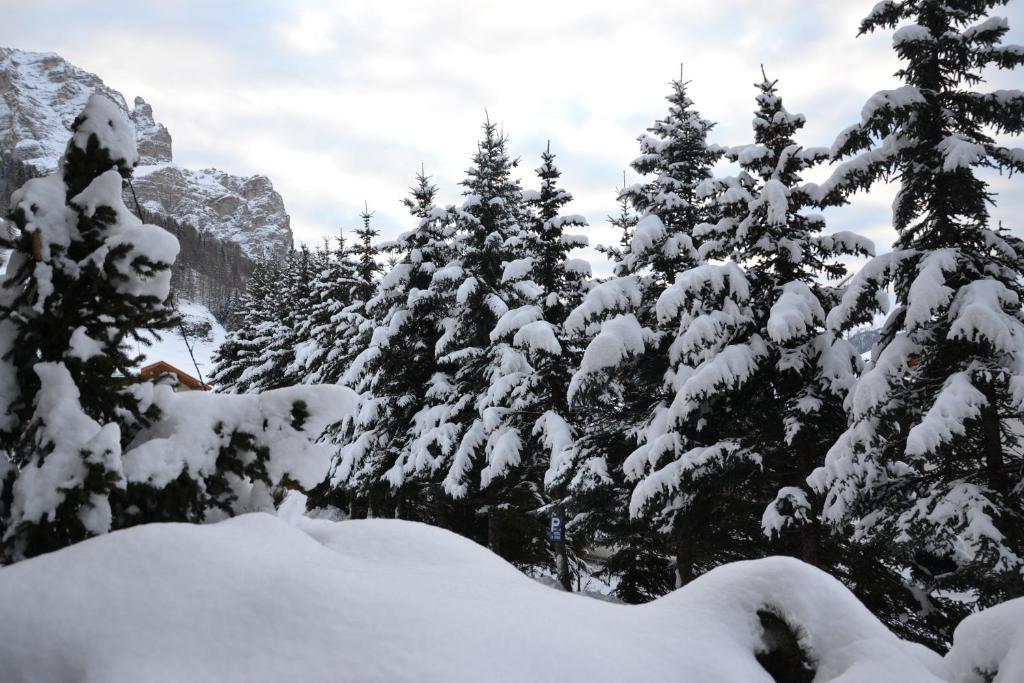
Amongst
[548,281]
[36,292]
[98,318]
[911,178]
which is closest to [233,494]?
[98,318]

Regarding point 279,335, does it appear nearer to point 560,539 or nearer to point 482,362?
point 482,362

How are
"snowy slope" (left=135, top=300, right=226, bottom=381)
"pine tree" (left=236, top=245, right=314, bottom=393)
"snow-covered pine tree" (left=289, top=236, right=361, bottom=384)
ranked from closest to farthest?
"snow-covered pine tree" (left=289, top=236, right=361, bottom=384) → "pine tree" (left=236, top=245, right=314, bottom=393) → "snowy slope" (left=135, top=300, right=226, bottom=381)

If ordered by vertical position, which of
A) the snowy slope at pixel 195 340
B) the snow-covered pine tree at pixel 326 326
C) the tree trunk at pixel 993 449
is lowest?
the tree trunk at pixel 993 449

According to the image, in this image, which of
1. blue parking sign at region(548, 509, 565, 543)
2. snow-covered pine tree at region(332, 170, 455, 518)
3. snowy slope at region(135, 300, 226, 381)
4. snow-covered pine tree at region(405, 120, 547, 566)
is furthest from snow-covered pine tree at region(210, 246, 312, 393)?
snowy slope at region(135, 300, 226, 381)

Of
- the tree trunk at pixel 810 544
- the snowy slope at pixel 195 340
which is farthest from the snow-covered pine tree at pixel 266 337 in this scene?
the snowy slope at pixel 195 340

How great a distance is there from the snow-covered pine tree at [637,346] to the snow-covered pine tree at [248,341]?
2795cm

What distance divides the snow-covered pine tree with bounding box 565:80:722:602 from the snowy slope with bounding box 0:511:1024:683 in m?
7.70

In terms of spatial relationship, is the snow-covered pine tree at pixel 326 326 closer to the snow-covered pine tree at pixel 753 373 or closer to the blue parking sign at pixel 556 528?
the blue parking sign at pixel 556 528

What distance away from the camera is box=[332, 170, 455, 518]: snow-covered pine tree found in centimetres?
1817

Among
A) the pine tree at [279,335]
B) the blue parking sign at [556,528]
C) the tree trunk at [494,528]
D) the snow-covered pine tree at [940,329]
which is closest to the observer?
the snow-covered pine tree at [940,329]

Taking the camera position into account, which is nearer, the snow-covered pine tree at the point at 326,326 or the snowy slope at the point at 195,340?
the snow-covered pine tree at the point at 326,326

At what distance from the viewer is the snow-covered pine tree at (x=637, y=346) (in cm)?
1177

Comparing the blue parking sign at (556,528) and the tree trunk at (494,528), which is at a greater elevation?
the blue parking sign at (556,528)

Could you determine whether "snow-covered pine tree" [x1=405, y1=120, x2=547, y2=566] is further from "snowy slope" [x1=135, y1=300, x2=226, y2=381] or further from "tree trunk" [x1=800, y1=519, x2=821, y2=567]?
"snowy slope" [x1=135, y1=300, x2=226, y2=381]
